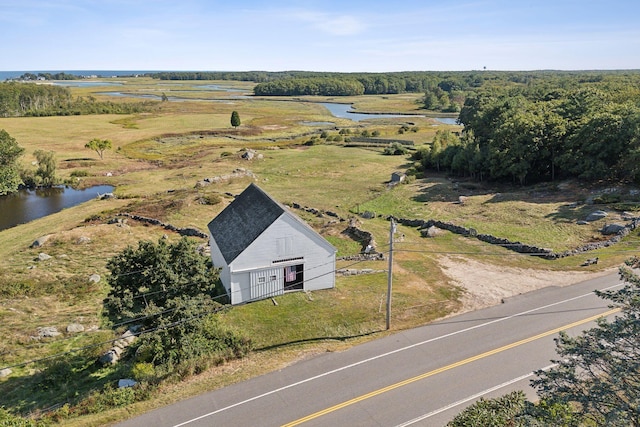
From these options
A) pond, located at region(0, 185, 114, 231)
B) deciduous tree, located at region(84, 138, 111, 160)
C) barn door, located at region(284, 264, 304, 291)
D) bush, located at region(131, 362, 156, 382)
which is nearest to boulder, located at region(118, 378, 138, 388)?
bush, located at region(131, 362, 156, 382)

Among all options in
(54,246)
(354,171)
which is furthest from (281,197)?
(54,246)

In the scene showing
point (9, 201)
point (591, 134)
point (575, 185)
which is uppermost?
point (591, 134)

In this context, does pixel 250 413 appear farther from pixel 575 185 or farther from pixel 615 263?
pixel 575 185

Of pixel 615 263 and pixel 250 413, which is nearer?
pixel 250 413

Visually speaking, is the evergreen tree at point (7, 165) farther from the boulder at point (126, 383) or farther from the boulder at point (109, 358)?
the boulder at point (126, 383)

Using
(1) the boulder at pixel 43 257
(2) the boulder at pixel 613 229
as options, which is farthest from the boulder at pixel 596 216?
(1) the boulder at pixel 43 257
